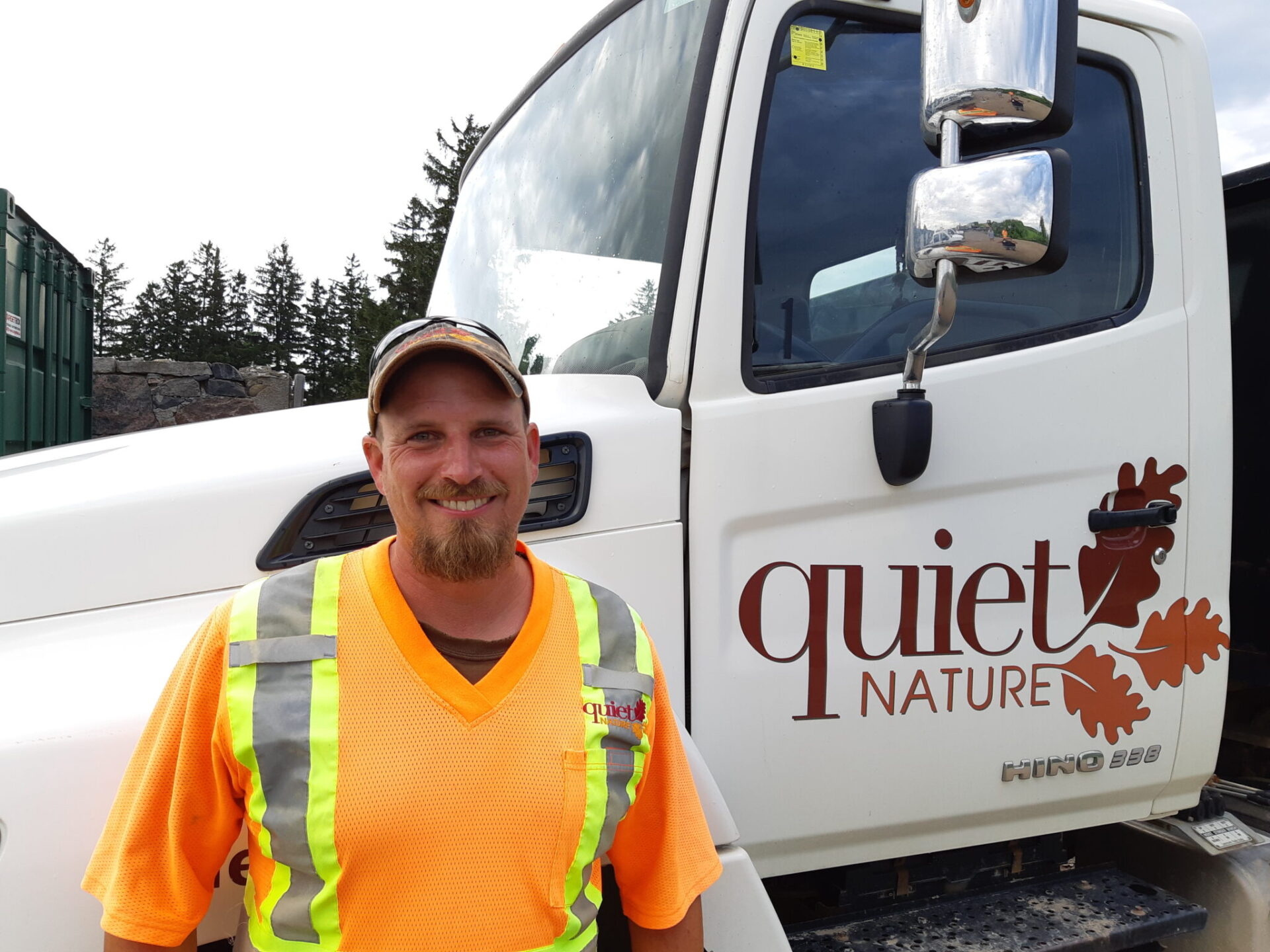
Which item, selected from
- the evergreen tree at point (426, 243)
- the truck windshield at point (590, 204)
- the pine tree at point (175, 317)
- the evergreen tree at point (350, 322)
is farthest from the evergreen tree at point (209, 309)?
the truck windshield at point (590, 204)

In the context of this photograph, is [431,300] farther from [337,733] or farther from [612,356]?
[337,733]

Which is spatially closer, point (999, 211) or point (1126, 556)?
point (999, 211)

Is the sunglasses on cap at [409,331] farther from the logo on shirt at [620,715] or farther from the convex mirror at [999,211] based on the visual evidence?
the convex mirror at [999,211]

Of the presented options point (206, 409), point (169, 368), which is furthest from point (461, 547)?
point (169, 368)

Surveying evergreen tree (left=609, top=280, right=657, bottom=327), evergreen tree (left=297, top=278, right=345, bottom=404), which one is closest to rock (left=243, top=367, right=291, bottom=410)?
evergreen tree (left=609, top=280, right=657, bottom=327)

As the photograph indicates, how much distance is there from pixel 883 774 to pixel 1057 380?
33.1 inches

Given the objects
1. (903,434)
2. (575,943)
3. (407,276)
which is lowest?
(575,943)

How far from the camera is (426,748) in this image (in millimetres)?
1281

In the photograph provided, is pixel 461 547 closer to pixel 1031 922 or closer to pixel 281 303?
pixel 1031 922

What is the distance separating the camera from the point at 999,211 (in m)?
1.49

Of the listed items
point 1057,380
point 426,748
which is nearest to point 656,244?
point 1057,380

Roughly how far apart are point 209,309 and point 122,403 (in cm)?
5327

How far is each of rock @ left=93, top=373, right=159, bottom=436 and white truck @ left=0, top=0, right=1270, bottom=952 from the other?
8021 millimetres

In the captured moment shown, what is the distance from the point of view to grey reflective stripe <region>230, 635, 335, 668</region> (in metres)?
1.28
